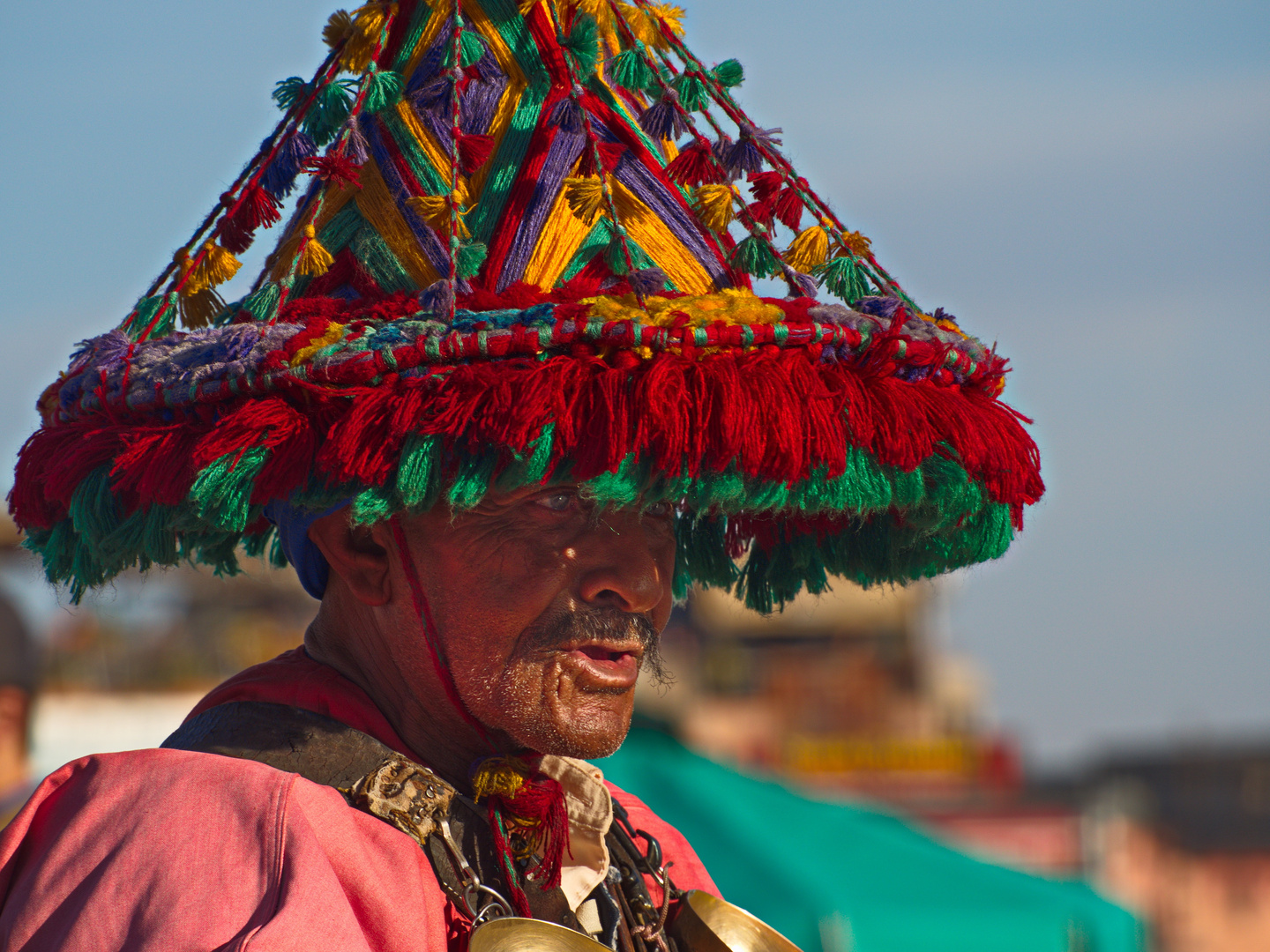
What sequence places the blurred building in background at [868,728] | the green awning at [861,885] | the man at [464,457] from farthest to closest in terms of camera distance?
the blurred building in background at [868,728] < the green awning at [861,885] < the man at [464,457]

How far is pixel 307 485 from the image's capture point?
7.07 feet

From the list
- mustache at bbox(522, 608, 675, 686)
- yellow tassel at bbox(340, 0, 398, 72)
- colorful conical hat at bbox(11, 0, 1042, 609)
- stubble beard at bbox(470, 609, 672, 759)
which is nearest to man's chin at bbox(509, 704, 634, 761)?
stubble beard at bbox(470, 609, 672, 759)

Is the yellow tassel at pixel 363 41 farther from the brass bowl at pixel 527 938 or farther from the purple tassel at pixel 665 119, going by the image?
the brass bowl at pixel 527 938

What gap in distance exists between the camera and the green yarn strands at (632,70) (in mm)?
2428

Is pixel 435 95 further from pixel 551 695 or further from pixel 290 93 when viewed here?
pixel 551 695

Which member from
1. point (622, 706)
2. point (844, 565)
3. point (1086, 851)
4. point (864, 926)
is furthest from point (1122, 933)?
point (1086, 851)

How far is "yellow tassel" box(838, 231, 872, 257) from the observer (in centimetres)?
247

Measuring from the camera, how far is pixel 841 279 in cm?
240

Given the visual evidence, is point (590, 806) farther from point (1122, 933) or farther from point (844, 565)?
point (1122, 933)

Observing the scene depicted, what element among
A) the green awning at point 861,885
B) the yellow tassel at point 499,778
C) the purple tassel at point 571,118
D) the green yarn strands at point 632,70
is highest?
the green yarn strands at point 632,70

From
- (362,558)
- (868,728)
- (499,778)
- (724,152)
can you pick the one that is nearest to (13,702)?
(362,558)

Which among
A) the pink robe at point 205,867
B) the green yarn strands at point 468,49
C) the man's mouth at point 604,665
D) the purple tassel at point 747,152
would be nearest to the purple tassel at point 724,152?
the purple tassel at point 747,152

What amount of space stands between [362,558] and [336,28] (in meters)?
0.90

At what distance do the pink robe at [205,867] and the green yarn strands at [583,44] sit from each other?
120 centimetres
